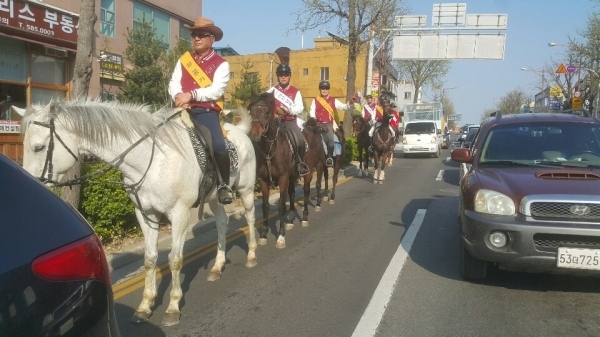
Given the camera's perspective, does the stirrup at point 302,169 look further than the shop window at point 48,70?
No

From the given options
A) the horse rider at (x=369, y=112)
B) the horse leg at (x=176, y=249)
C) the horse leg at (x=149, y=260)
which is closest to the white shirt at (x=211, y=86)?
the horse leg at (x=176, y=249)

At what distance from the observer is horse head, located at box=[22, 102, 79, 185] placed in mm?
4301

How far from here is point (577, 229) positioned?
16.1 feet

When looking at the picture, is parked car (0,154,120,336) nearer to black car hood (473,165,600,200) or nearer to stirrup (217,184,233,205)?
stirrup (217,184,233,205)

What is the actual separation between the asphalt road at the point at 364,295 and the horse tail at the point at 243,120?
71.0 inches

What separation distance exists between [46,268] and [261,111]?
529 centimetres

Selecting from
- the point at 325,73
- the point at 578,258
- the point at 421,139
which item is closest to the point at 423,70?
the point at 325,73

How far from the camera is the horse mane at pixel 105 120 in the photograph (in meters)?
4.40

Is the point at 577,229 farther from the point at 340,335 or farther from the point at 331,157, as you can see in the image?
the point at 331,157

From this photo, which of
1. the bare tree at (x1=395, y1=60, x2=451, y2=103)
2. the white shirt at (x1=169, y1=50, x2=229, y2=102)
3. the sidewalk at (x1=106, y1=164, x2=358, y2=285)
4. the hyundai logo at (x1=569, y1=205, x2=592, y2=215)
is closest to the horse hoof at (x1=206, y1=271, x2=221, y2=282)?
the sidewalk at (x1=106, y1=164, x2=358, y2=285)

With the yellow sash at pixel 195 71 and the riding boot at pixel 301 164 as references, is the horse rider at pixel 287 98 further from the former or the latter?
the yellow sash at pixel 195 71

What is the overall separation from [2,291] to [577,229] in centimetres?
472

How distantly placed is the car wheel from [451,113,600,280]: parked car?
0.01 meters

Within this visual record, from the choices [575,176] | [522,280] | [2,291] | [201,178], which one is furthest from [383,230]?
[2,291]
